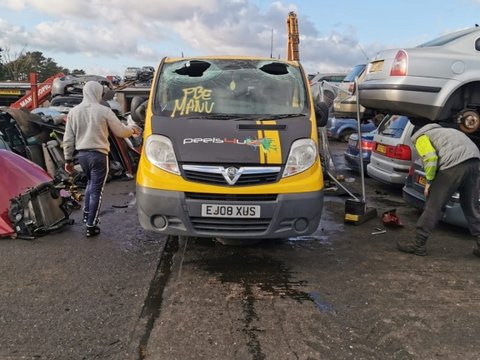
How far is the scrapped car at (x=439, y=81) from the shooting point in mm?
6082

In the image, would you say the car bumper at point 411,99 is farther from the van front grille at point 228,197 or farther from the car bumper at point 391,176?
the van front grille at point 228,197

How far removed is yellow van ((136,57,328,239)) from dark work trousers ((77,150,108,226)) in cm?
125

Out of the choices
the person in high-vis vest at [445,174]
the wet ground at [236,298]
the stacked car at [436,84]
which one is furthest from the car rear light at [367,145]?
the person in high-vis vest at [445,174]

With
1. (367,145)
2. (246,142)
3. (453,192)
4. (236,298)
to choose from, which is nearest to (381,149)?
(367,145)

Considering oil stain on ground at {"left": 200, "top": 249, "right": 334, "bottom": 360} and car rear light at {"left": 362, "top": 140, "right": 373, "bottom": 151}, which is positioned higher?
car rear light at {"left": 362, "top": 140, "right": 373, "bottom": 151}

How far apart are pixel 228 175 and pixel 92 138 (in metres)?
2.22

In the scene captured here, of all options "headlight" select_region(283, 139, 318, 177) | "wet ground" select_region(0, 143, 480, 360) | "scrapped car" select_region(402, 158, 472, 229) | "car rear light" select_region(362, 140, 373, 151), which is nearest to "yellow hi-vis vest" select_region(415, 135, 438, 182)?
"scrapped car" select_region(402, 158, 472, 229)

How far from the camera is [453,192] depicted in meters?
5.09

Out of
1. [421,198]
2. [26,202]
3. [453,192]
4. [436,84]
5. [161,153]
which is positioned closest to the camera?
[161,153]

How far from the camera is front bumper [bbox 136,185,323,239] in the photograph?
418 centimetres

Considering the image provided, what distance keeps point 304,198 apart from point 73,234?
10.2ft

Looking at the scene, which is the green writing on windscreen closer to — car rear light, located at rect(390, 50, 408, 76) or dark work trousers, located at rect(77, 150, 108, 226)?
dark work trousers, located at rect(77, 150, 108, 226)

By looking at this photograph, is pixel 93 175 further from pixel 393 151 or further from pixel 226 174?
pixel 393 151

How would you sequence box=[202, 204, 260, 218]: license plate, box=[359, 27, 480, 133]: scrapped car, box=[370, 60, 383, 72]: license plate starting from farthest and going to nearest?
box=[370, 60, 383, 72]: license plate < box=[359, 27, 480, 133]: scrapped car < box=[202, 204, 260, 218]: license plate
